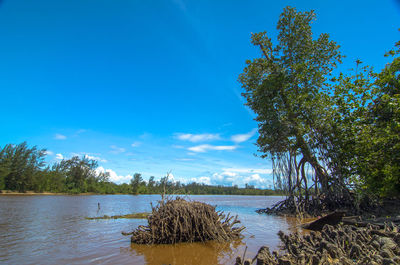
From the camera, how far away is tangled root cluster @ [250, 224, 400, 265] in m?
4.04

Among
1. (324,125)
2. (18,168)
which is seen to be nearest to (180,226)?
(324,125)

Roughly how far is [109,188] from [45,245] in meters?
93.8

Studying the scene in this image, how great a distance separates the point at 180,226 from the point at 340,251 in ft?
16.0

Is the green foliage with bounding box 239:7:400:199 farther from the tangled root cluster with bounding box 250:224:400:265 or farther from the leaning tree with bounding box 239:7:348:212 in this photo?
the tangled root cluster with bounding box 250:224:400:265

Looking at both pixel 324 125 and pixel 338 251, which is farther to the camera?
pixel 324 125

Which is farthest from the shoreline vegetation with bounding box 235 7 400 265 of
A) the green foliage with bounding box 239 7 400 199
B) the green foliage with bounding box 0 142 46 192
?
the green foliage with bounding box 0 142 46 192

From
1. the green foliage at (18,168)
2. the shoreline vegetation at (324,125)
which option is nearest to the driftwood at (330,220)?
the shoreline vegetation at (324,125)

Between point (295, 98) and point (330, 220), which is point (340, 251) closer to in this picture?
point (330, 220)

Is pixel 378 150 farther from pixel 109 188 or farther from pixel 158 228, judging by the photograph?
pixel 109 188

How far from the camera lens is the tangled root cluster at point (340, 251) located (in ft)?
13.2

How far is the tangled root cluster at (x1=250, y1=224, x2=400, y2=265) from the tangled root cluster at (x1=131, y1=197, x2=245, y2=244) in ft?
8.84

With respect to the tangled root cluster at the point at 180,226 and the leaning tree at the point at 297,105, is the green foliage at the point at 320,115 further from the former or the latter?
the tangled root cluster at the point at 180,226

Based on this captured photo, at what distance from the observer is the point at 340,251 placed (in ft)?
15.0

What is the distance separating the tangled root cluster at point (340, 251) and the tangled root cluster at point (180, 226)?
8.84ft
